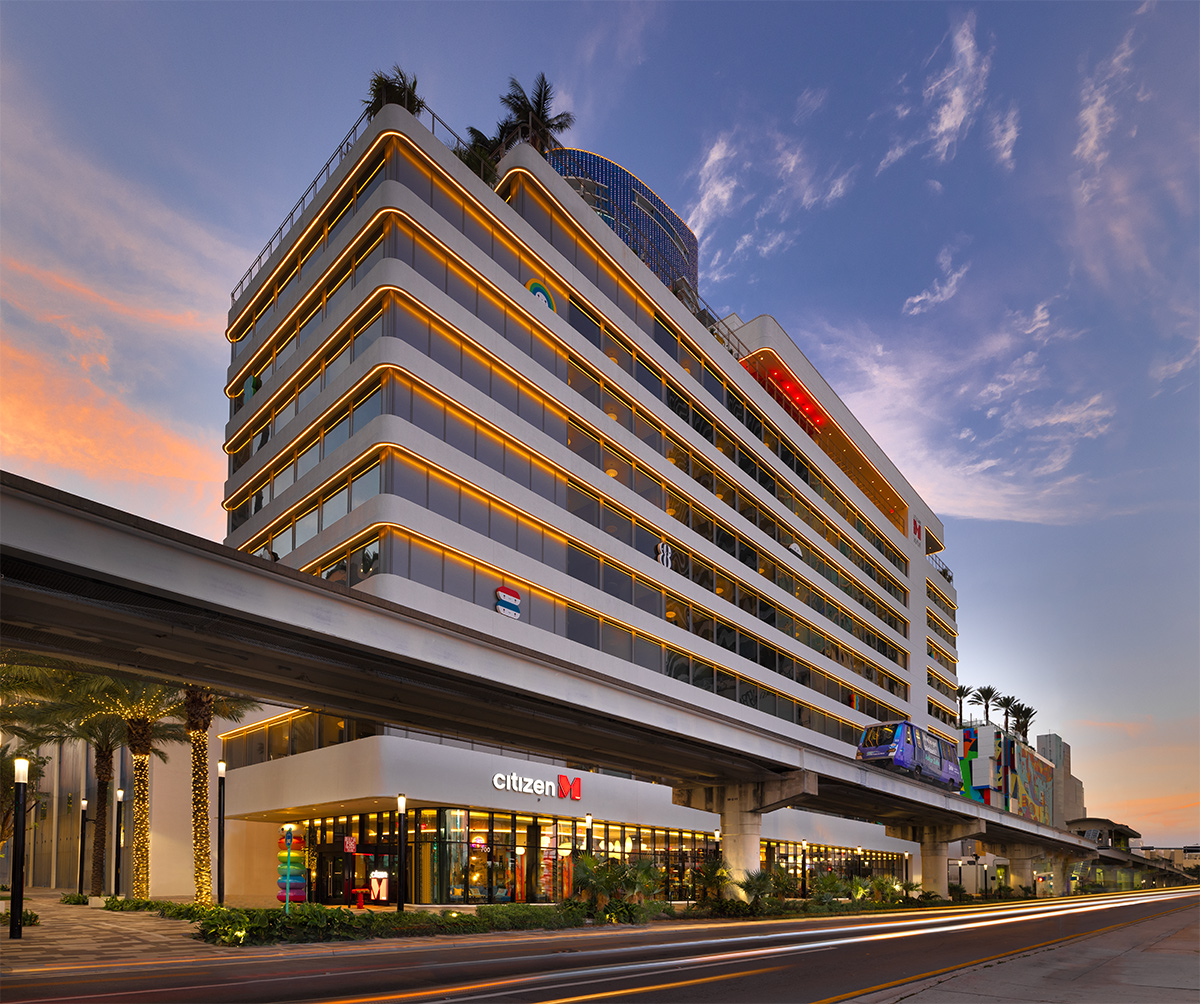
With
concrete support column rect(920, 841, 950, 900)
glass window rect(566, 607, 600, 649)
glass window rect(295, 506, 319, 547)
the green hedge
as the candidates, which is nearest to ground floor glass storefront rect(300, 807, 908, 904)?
the green hedge

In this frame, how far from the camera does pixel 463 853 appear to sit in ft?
135

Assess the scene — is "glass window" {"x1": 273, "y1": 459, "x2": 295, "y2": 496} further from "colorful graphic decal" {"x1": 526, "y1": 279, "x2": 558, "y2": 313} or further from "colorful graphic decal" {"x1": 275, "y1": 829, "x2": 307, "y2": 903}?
"colorful graphic decal" {"x1": 275, "y1": 829, "x2": 307, "y2": 903}

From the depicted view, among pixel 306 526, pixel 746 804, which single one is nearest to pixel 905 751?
pixel 746 804

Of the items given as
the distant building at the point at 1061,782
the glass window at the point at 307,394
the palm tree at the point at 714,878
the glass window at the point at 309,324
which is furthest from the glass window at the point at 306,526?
the distant building at the point at 1061,782

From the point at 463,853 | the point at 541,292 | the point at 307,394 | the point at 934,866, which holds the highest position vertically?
the point at 541,292

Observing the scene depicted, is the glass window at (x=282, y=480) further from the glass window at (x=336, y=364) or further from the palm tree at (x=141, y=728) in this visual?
the palm tree at (x=141, y=728)

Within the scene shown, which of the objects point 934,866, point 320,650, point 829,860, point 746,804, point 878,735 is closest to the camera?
point 320,650

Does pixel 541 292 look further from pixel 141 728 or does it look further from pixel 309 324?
pixel 141 728

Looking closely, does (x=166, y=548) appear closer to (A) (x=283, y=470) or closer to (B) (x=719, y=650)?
(A) (x=283, y=470)

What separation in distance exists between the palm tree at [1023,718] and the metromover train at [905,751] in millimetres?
132091

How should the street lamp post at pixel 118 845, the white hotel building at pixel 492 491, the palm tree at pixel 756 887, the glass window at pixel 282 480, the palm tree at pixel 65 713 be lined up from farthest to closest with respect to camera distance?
1. the street lamp post at pixel 118 845
2. the glass window at pixel 282 480
3. the palm tree at pixel 756 887
4. the white hotel building at pixel 492 491
5. the palm tree at pixel 65 713

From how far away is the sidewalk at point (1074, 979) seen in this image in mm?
14930

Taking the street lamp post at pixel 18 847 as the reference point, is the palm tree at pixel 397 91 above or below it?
above

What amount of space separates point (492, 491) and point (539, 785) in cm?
1299
